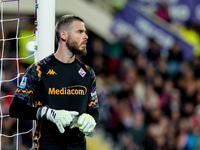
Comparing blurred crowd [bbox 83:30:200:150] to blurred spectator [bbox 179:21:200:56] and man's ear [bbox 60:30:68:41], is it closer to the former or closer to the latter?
blurred spectator [bbox 179:21:200:56]

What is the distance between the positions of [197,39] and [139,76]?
Answer: 2.42 metres

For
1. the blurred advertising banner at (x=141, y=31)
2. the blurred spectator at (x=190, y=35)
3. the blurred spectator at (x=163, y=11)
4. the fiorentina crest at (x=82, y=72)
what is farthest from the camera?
the blurred spectator at (x=190, y=35)

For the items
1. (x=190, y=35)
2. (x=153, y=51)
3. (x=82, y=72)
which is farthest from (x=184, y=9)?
(x=82, y=72)

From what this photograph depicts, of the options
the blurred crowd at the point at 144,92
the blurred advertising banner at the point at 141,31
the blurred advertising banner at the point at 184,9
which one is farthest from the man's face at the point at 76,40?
the blurred advertising banner at the point at 184,9

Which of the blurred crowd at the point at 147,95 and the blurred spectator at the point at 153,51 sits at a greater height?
the blurred spectator at the point at 153,51

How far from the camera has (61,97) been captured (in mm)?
3689

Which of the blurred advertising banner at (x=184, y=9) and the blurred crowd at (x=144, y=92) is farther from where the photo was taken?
the blurred advertising banner at (x=184, y=9)

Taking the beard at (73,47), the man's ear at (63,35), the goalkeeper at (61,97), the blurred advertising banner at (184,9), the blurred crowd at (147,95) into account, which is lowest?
the blurred crowd at (147,95)

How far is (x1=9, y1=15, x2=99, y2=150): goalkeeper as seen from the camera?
3.54m

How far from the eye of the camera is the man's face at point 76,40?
3.75 metres

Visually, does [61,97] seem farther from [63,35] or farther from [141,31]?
[141,31]

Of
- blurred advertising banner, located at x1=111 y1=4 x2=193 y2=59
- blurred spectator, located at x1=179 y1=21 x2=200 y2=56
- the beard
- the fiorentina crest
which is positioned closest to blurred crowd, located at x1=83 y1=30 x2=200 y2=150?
blurred advertising banner, located at x1=111 y1=4 x2=193 y2=59

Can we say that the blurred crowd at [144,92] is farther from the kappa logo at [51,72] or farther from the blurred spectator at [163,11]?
the kappa logo at [51,72]

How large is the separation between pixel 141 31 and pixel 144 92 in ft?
5.14
